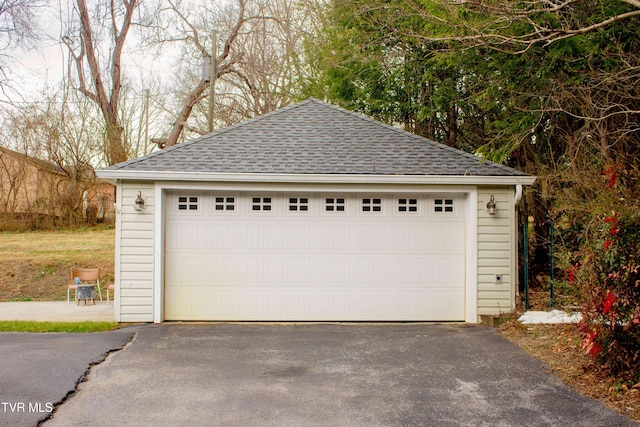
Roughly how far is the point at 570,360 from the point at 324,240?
4.10m

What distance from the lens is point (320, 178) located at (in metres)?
8.28

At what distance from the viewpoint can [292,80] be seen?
1756cm

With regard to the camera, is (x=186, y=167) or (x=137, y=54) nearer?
(x=186, y=167)

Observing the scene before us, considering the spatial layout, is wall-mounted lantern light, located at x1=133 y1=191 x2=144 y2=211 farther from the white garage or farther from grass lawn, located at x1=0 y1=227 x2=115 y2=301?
grass lawn, located at x1=0 y1=227 x2=115 y2=301

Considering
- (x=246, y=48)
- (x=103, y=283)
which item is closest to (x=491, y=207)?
(x=103, y=283)

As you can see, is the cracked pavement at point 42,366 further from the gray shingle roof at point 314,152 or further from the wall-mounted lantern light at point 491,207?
the wall-mounted lantern light at point 491,207

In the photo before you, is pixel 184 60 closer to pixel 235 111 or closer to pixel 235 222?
pixel 235 111

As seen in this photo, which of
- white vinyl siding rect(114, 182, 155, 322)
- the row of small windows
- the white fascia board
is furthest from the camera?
the row of small windows

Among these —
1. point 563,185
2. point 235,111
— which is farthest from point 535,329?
point 235,111

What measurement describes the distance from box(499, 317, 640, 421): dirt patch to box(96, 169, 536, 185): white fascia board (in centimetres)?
227

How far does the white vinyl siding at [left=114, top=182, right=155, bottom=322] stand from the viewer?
8297 millimetres

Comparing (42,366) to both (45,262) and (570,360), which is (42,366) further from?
(45,262)

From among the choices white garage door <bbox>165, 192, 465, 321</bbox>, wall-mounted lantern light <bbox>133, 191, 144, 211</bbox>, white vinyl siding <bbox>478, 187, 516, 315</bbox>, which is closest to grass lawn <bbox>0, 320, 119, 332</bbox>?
white garage door <bbox>165, 192, 465, 321</bbox>

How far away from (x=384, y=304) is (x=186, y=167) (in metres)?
3.98
